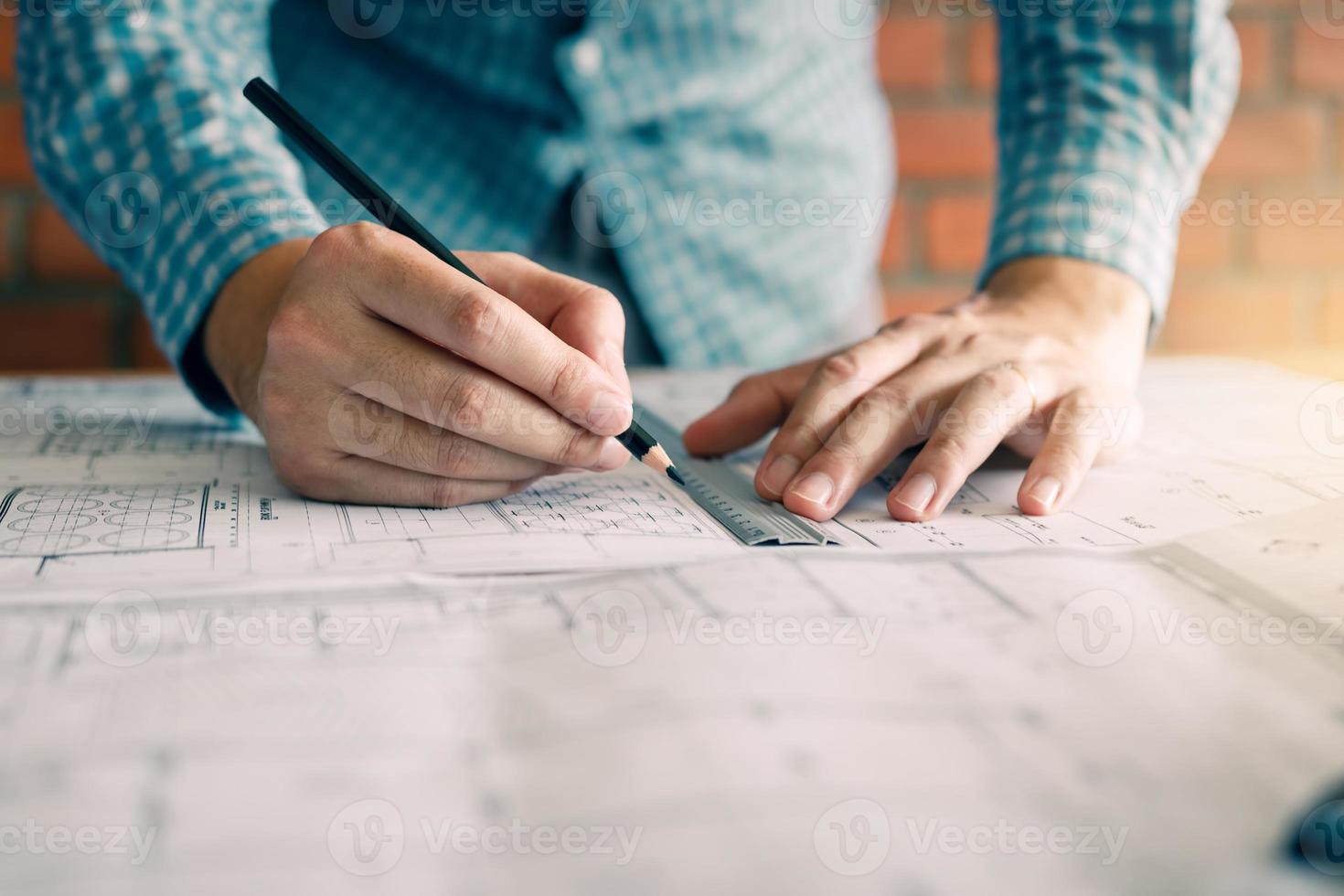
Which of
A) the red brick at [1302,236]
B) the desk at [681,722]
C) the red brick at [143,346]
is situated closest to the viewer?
the desk at [681,722]

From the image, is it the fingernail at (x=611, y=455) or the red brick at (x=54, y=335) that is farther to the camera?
the red brick at (x=54, y=335)

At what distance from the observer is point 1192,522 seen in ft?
1.72

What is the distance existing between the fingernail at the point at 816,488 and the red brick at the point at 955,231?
1196mm

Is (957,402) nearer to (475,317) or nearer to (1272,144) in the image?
(475,317)

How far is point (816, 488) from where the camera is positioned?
552 millimetres

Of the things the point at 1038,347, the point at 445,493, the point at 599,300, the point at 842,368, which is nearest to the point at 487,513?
the point at 445,493

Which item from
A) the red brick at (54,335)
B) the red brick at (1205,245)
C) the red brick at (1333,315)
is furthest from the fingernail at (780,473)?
the red brick at (1333,315)

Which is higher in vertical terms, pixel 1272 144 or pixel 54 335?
pixel 1272 144

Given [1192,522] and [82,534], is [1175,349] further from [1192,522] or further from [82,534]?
[82,534]

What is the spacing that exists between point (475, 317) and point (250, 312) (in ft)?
0.74

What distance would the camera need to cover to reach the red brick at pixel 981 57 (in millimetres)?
1584

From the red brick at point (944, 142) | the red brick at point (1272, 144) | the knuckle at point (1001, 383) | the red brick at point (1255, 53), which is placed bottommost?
the knuckle at point (1001, 383)

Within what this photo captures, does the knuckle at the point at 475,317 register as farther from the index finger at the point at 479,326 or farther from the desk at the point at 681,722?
the desk at the point at 681,722

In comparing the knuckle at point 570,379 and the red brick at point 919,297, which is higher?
the knuckle at point 570,379
